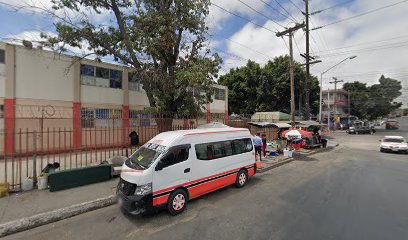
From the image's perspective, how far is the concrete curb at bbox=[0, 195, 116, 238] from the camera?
4.38 m

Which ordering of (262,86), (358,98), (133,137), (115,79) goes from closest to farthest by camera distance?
(133,137), (115,79), (262,86), (358,98)

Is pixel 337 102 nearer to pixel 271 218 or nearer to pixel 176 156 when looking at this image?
pixel 271 218

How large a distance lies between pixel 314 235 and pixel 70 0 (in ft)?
40.2

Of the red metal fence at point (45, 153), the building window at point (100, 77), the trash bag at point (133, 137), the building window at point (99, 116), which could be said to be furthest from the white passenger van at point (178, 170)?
the building window at point (100, 77)

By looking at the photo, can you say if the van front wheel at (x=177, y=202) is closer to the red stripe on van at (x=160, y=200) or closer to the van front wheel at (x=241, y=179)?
the red stripe on van at (x=160, y=200)

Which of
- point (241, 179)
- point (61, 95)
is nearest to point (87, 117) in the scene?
point (61, 95)

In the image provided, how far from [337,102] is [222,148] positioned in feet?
176

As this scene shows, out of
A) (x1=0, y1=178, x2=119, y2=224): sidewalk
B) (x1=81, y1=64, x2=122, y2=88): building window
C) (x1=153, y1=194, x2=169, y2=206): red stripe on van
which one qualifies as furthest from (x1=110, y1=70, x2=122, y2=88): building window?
(x1=153, y1=194, x2=169, y2=206): red stripe on van

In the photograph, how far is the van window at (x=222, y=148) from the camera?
5.93m

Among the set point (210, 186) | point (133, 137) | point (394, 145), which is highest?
point (133, 137)

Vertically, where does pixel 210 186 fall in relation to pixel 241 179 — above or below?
above

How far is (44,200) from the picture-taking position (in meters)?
5.67

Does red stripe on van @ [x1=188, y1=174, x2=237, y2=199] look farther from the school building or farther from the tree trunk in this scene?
the school building

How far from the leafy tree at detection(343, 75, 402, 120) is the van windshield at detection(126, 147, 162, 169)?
58.7 m
